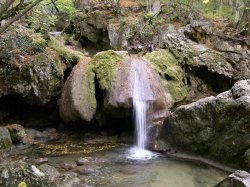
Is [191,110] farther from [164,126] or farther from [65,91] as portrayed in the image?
[65,91]

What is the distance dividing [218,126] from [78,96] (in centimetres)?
469

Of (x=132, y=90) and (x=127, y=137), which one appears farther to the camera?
(x=127, y=137)

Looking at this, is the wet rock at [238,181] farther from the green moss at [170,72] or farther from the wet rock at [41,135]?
the wet rock at [41,135]

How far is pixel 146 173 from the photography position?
342 inches

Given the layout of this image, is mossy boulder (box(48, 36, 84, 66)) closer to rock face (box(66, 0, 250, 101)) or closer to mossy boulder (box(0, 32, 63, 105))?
mossy boulder (box(0, 32, 63, 105))

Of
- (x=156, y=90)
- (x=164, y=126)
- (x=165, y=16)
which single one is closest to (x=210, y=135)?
(x=164, y=126)

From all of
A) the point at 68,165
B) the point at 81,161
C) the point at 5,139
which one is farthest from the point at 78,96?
the point at 68,165

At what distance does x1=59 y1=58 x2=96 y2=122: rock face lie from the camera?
11.3 metres

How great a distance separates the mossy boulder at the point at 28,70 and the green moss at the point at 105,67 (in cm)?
132

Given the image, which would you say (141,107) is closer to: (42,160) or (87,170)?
(87,170)

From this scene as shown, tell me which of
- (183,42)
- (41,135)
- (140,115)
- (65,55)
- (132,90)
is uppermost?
(183,42)

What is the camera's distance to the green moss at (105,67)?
11.8m

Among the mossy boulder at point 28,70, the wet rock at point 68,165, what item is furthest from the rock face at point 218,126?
the mossy boulder at point 28,70

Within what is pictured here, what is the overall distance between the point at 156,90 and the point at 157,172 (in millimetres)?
3912
